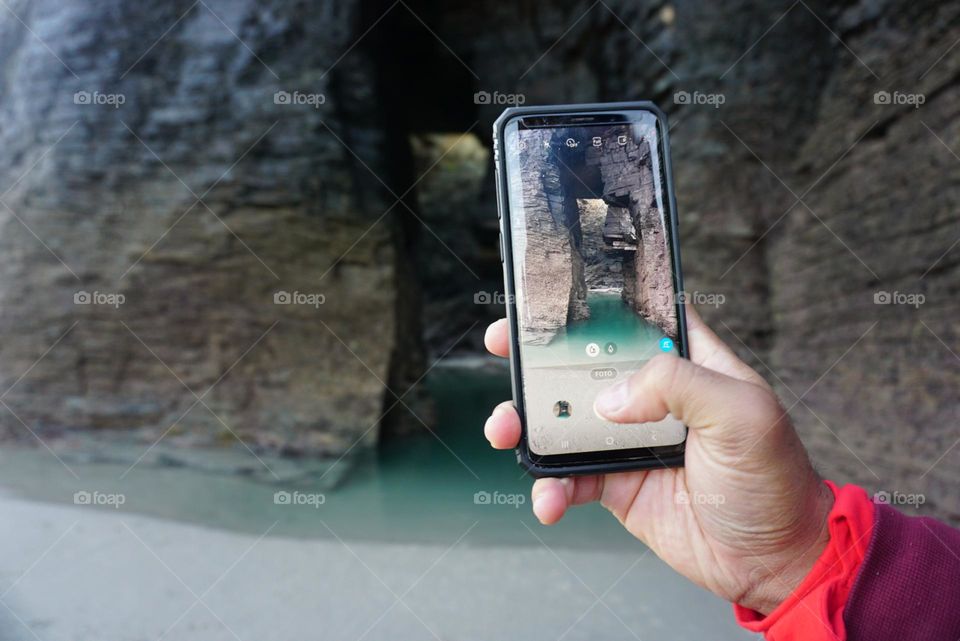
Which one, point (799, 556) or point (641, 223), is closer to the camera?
point (799, 556)

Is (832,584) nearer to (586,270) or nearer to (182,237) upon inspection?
(586,270)

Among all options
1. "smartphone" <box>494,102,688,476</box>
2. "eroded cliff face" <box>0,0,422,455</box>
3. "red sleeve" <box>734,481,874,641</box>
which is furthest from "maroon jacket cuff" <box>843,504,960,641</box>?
"eroded cliff face" <box>0,0,422,455</box>

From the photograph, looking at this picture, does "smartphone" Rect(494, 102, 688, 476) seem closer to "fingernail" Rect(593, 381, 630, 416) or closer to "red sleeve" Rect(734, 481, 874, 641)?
"fingernail" Rect(593, 381, 630, 416)

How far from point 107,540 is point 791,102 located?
571 cm

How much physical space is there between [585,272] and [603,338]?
0.45 ft

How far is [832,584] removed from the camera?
85 cm

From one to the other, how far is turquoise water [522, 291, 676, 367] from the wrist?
0.39 meters

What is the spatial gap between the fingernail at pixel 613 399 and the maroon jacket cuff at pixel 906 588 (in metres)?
0.41

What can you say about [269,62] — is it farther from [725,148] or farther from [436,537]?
[436,537]

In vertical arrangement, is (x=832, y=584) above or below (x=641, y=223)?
below

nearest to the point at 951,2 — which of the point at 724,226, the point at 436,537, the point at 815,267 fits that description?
the point at 815,267

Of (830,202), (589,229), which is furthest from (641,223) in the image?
(830,202)

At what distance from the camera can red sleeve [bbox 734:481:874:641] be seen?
83 cm

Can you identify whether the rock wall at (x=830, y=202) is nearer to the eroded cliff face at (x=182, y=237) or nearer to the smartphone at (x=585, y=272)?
the smartphone at (x=585, y=272)
